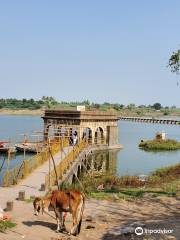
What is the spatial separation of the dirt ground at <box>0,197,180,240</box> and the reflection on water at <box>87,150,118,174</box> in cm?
2367

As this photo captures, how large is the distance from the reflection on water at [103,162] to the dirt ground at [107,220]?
2367cm

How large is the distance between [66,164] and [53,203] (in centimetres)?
1754

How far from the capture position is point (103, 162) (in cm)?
5003

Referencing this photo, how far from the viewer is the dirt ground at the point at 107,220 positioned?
1322cm

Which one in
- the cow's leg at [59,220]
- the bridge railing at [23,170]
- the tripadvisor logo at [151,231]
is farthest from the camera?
the bridge railing at [23,170]

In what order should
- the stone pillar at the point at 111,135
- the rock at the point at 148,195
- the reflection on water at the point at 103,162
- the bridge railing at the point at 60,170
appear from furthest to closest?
the stone pillar at the point at 111,135 → the reflection on water at the point at 103,162 → the bridge railing at the point at 60,170 → the rock at the point at 148,195

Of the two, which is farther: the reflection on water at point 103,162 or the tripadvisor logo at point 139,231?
the reflection on water at point 103,162

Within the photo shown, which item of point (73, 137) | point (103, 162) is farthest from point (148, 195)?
point (103, 162)

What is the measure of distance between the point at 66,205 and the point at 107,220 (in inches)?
103

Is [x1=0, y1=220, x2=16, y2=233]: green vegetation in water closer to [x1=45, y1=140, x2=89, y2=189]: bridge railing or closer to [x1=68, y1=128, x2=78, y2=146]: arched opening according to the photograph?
[x1=45, y1=140, x2=89, y2=189]: bridge railing

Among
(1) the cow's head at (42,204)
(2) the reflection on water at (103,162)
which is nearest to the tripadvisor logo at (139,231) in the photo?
(1) the cow's head at (42,204)

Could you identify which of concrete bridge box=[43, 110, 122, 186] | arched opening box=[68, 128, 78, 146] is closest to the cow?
arched opening box=[68, 128, 78, 146]

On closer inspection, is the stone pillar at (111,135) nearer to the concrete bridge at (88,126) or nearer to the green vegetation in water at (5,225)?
the concrete bridge at (88,126)

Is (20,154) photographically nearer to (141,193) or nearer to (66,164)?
(66,164)
